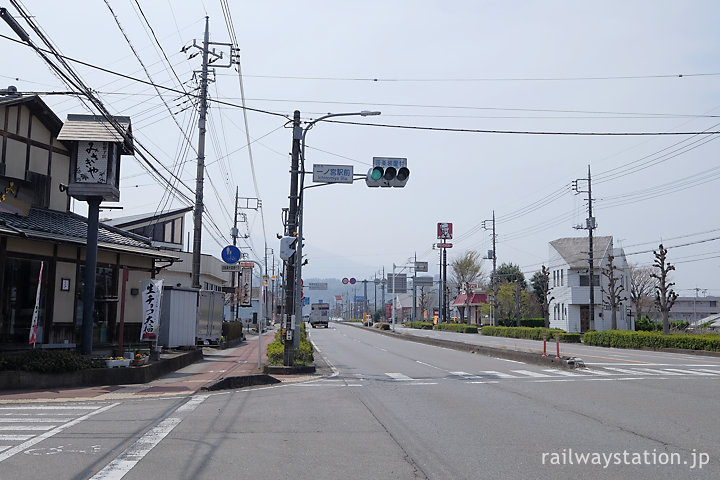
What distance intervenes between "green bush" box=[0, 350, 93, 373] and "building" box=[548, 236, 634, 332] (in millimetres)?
56389

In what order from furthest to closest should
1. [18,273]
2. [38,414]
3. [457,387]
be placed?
[18,273], [457,387], [38,414]

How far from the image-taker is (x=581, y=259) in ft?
216

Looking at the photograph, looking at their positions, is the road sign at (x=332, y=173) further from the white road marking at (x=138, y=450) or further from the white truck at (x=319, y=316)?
the white truck at (x=319, y=316)

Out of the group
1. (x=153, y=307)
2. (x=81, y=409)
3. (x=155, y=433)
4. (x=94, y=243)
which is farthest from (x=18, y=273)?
(x=155, y=433)

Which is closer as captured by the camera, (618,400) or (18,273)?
(618,400)

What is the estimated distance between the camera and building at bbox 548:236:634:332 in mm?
65250

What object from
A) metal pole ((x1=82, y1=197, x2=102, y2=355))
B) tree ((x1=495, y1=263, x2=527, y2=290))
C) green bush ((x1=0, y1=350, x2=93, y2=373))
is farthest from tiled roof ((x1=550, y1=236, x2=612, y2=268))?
green bush ((x1=0, y1=350, x2=93, y2=373))

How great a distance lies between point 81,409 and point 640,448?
9576mm

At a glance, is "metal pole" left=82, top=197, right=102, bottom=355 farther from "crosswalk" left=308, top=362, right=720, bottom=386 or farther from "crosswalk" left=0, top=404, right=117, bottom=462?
"crosswalk" left=308, top=362, right=720, bottom=386

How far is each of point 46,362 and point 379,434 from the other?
9.44 meters

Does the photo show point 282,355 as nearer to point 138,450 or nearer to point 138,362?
point 138,362

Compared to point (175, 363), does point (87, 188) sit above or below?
above

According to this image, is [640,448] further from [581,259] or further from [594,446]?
[581,259]

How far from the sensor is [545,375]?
1912cm
